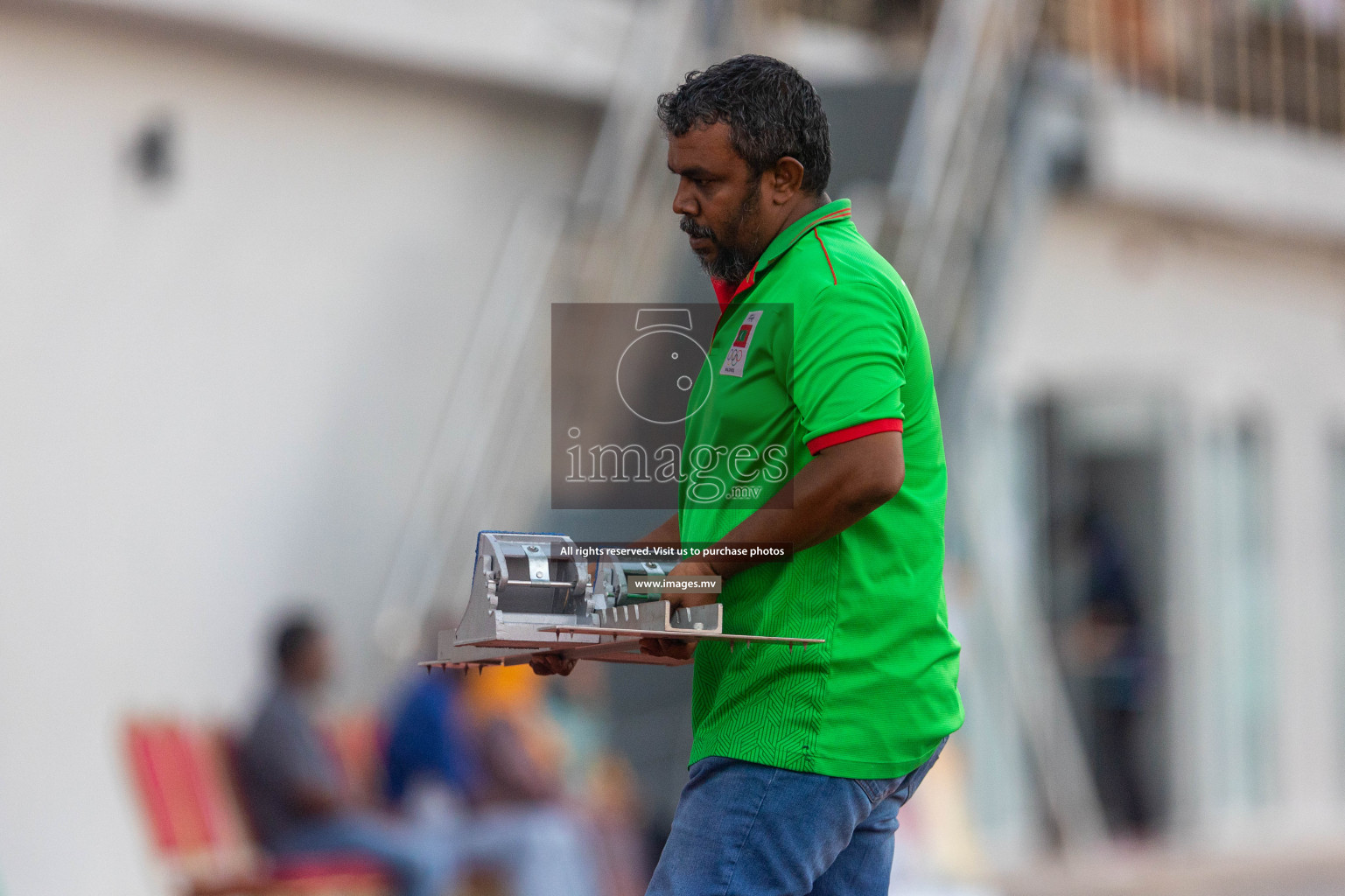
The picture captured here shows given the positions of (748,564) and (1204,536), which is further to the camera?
(1204,536)

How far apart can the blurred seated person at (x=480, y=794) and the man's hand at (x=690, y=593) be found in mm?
5125

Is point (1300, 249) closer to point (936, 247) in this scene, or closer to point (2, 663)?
point (936, 247)

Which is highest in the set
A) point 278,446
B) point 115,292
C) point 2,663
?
point 115,292

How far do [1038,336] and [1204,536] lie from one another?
2081 mm

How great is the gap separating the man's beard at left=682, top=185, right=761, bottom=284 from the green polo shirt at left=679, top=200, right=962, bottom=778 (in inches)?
1.0

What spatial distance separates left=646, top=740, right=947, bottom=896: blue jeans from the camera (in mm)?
2926

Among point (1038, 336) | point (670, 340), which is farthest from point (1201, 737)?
point (670, 340)

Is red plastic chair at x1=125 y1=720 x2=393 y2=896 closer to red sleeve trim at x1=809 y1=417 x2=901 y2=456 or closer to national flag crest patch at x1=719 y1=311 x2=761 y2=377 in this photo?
national flag crest patch at x1=719 y1=311 x2=761 y2=377

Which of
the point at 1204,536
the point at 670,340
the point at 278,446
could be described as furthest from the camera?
the point at 1204,536

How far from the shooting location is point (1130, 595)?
12.2 metres

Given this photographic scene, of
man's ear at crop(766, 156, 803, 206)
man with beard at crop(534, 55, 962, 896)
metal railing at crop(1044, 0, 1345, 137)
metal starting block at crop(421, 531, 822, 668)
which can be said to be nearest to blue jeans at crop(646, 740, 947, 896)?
man with beard at crop(534, 55, 962, 896)

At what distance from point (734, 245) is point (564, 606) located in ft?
2.08

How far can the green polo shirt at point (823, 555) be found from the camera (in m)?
2.91

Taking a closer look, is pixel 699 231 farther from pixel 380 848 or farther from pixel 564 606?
pixel 380 848
